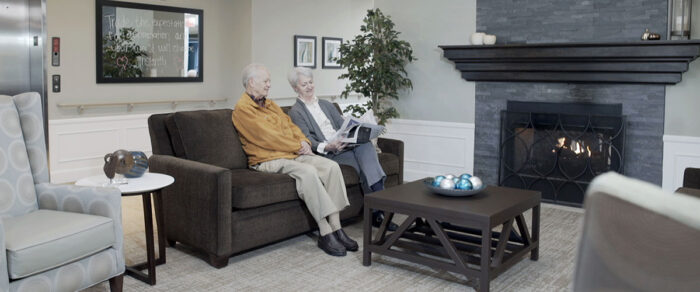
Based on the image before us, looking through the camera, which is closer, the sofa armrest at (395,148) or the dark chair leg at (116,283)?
the dark chair leg at (116,283)

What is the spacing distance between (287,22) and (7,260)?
5461 millimetres

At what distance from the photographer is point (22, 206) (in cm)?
275

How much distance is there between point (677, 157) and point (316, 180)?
274cm

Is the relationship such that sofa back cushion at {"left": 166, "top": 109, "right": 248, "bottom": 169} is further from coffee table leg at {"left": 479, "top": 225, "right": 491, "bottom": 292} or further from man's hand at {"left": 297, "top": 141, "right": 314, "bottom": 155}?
coffee table leg at {"left": 479, "top": 225, "right": 491, "bottom": 292}

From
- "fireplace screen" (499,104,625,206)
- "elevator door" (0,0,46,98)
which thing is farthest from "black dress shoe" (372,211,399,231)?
"elevator door" (0,0,46,98)

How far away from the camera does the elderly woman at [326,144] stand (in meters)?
4.04

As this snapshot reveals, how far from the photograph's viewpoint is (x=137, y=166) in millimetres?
3027

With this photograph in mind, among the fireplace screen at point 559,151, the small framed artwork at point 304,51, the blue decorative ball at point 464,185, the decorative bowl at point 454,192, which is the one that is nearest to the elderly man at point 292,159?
the decorative bowl at point 454,192

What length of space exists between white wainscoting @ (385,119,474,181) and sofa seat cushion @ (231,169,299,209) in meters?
2.31

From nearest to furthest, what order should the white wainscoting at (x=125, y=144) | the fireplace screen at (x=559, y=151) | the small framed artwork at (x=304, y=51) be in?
the fireplace screen at (x=559, y=151) < the white wainscoting at (x=125, y=144) < the small framed artwork at (x=304, y=51)

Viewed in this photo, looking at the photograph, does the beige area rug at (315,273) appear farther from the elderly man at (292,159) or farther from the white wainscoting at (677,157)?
the white wainscoting at (677,157)

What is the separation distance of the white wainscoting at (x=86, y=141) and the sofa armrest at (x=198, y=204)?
2.58m

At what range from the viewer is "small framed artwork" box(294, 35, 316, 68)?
295 inches

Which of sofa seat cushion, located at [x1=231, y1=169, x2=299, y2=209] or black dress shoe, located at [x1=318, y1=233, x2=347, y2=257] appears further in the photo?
black dress shoe, located at [x1=318, y1=233, x2=347, y2=257]
